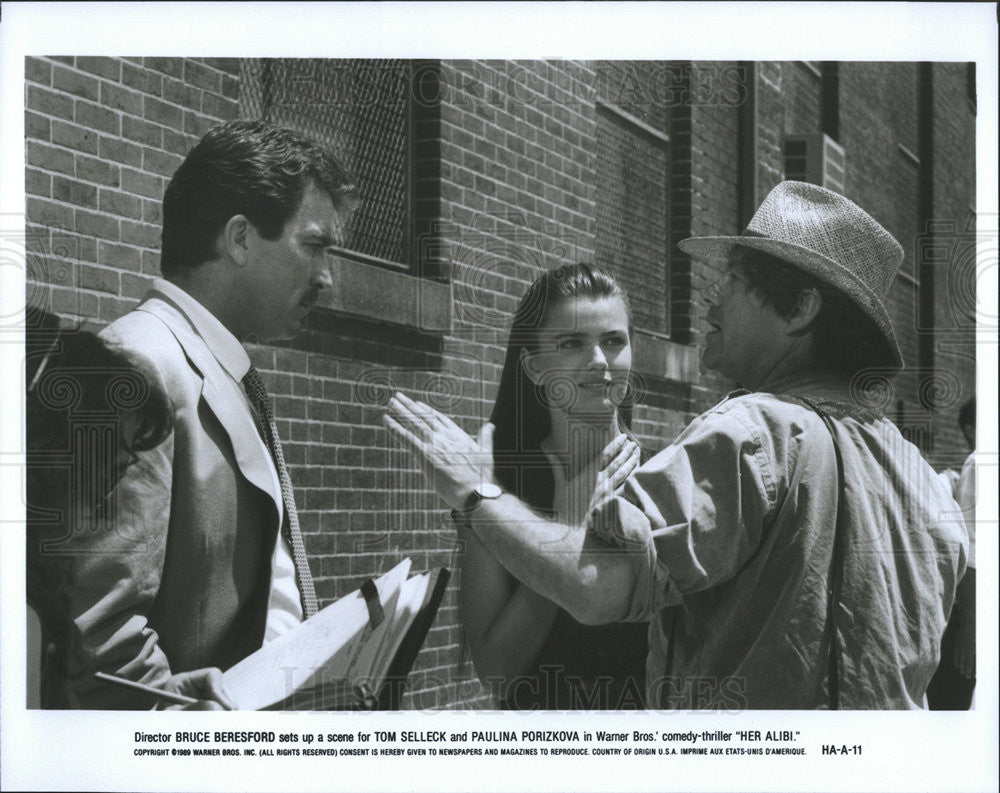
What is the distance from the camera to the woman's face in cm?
416

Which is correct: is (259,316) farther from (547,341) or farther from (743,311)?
(743,311)

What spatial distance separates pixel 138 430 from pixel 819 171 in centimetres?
255

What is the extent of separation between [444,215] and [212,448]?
1.13 metres

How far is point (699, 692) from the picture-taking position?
395 centimetres

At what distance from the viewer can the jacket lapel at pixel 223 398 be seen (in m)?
3.83

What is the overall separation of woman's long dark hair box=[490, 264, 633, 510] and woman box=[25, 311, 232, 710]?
103 centimetres

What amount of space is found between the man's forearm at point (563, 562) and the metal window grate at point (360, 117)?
3.55ft

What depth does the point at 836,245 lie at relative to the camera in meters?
3.78

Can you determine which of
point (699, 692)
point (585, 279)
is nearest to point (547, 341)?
point (585, 279)

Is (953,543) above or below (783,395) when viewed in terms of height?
below

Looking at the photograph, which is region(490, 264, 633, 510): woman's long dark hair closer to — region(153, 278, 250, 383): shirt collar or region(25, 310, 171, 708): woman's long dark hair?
region(153, 278, 250, 383): shirt collar

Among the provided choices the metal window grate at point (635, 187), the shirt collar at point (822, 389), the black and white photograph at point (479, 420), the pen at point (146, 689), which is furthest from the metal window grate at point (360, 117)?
the pen at point (146, 689)

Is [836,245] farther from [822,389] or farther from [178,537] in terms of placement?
[178,537]

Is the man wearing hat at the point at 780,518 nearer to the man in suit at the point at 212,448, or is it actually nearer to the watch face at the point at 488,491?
the watch face at the point at 488,491
